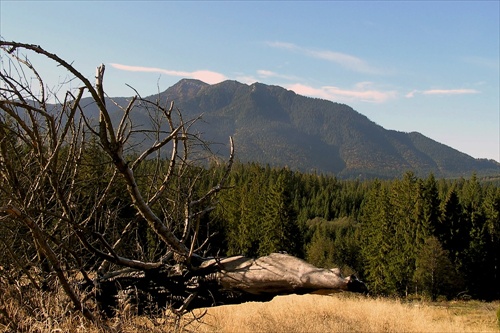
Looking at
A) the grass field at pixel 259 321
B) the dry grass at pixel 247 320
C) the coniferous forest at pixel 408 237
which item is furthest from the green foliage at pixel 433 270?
the dry grass at pixel 247 320

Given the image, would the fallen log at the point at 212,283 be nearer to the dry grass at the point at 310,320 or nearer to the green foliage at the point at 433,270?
the dry grass at the point at 310,320

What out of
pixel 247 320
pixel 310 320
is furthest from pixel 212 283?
pixel 310 320

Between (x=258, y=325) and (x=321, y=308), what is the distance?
3154 millimetres

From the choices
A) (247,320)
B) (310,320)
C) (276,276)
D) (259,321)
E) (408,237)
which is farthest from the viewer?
(408,237)

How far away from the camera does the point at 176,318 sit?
3.63 meters

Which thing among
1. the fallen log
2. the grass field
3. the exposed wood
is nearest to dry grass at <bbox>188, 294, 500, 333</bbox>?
the grass field

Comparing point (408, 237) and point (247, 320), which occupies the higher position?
point (247, 320)

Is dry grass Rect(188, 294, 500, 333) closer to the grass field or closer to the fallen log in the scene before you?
the grass field

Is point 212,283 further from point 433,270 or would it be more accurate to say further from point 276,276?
point 433,270

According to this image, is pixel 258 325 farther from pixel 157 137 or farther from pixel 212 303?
pixel 157 137

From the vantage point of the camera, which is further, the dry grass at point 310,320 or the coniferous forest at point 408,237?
the coniferous forest at point 408,237

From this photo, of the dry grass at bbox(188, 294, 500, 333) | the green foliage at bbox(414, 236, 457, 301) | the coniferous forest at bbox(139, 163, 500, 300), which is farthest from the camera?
the coniferous forest at bbox(139, 163, 500, 300)

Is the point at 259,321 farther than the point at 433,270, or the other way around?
the point at 433,270

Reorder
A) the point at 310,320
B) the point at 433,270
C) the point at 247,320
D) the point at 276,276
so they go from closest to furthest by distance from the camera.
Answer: the point at 276,276, the point at 247,320, the point at 310,320, the point at 433,270
